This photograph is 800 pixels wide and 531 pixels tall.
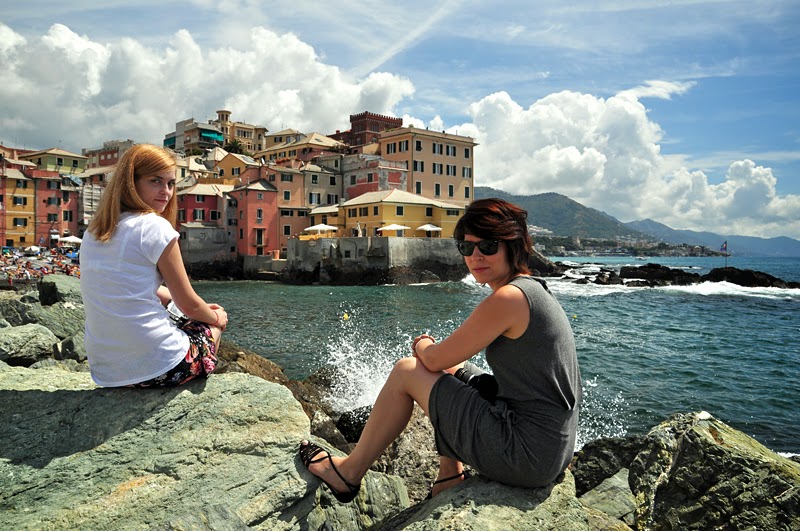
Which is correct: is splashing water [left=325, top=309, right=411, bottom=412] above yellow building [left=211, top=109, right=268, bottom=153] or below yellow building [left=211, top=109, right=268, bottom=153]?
below

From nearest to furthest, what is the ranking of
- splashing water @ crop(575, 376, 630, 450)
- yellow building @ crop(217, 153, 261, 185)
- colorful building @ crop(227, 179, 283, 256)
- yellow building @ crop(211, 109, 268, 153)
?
splashing water @ crop(575, 376, 630, 450)
colorful building @ crop(227, 179, 283, 256)
yellow building @ crop(217, 153, 261, 185)
yellow building @ crop(211, 109, 268, 153)

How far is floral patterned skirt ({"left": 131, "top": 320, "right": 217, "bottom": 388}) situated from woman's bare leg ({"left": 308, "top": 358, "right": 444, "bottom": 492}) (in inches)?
38.6

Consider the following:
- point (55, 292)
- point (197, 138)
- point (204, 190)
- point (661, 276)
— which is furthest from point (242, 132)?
point (55, 292)

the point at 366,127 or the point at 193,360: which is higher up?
the point at 366,127

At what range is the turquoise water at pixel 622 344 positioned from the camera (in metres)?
10.5

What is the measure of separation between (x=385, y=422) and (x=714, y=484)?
216 centimetres

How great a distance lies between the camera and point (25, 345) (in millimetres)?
6594

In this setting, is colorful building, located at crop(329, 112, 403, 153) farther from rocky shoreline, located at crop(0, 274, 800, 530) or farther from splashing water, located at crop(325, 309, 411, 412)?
rocky shoreline, located at crop(0, 274, 800, 530)

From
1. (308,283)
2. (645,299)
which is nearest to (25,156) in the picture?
(308,283)

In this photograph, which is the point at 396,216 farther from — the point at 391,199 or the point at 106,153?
the point at 106,153

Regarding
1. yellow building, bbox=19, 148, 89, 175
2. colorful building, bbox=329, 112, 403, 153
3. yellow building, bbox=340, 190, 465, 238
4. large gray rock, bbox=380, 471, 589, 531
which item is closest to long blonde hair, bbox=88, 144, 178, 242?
large gray rock, bbox=380, 471, 589, 531

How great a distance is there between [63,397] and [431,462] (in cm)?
312

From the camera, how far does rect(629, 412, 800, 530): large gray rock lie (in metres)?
3.03

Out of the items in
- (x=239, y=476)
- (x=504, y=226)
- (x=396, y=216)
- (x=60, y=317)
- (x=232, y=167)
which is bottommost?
(x=60, y=317)
